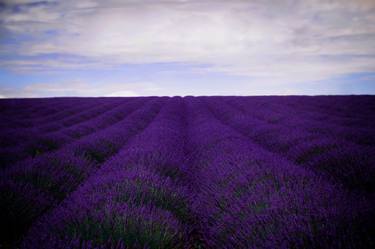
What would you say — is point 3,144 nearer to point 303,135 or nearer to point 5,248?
point 5,248

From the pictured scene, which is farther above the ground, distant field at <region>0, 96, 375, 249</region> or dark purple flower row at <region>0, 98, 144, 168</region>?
distant field at <region>0, 96, 375, 249</region>

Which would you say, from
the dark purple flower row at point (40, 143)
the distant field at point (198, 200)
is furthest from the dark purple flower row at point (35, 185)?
the dark purple flower row at point (40, 143)

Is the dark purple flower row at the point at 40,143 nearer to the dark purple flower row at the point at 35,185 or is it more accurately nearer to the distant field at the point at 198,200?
the distant field at the point at 198,200

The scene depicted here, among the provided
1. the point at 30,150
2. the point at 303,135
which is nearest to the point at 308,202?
the point at 303,135

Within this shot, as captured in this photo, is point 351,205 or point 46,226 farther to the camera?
point 46,226

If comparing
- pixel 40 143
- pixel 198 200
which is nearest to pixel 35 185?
pixel 198 200

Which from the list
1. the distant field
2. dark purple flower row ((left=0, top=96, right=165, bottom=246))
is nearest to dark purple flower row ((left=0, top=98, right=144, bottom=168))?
the distant field

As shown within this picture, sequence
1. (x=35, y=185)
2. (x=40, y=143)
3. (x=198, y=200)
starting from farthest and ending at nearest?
1. (x=40, y=143)
2. (x=35, y=185)
3. (x=198, y=200)

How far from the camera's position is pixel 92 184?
313cm

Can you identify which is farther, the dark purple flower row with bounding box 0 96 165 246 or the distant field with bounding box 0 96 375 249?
the dark purple flower row with bounding box 0 96 165 246

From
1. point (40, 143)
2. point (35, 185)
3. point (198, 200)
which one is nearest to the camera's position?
point (198, 200)

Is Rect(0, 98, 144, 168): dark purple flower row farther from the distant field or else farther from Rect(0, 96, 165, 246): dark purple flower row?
Rect(0, 96, 165, 246): dark purple flower row

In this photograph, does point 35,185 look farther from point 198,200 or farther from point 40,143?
point 40,143

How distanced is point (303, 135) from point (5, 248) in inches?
193
